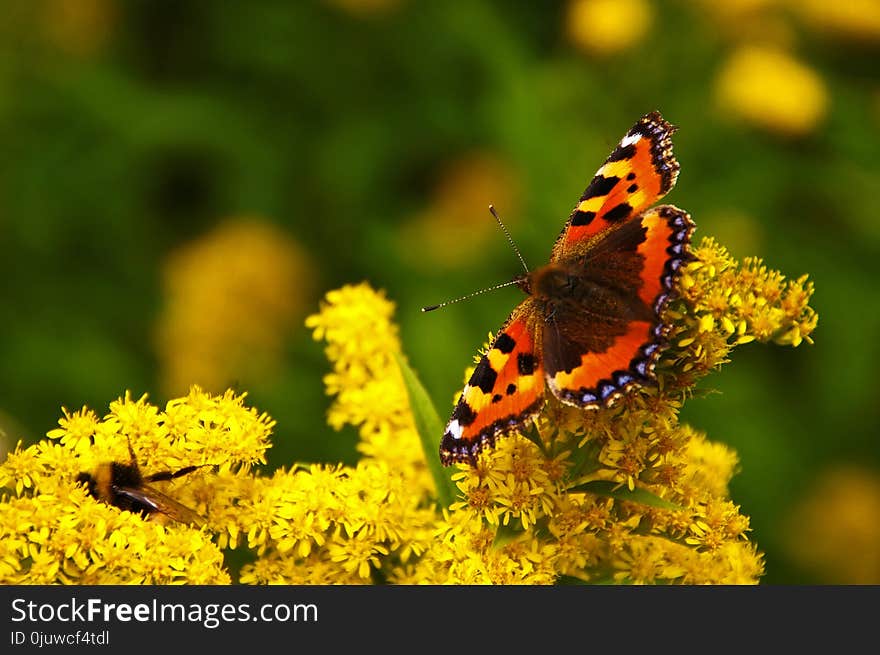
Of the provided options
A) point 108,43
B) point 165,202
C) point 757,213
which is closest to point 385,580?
point 757,213

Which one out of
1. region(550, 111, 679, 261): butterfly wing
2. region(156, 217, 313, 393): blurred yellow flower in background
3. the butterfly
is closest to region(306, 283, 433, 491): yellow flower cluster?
the butterfly

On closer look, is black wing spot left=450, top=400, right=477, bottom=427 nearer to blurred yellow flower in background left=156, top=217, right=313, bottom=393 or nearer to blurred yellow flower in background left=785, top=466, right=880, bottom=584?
blurred yellow flower in background left=156, top=217, right=313, bottom=393

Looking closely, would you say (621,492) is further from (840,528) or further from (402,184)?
(402,184)

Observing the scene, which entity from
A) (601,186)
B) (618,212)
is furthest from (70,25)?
(618,212)

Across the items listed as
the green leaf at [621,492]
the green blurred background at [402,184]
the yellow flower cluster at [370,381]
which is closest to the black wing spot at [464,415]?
the green leaf at [621,492]

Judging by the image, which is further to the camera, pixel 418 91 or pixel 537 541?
pixel 418 91

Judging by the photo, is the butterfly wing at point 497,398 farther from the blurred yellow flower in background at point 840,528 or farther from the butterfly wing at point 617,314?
the blurred yellow flower in background at point 840,528

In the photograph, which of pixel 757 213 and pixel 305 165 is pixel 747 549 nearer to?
pixel 757 213
